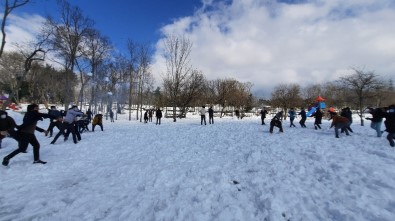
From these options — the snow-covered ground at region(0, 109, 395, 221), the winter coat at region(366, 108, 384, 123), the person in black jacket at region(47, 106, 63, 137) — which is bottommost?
the snow-covered ground at region(0, 109, 395, 221)

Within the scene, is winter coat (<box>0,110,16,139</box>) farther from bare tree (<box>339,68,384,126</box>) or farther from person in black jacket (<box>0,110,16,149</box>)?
bare tree (<box>339,68,384,126</box>)

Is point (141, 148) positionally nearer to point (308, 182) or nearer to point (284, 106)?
point (308, 182)

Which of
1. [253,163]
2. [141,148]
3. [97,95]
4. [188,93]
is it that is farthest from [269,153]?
[97,95]

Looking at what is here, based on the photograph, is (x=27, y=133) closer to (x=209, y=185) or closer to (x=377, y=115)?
(x=209, y=185)

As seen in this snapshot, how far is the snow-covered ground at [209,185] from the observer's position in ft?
14.4

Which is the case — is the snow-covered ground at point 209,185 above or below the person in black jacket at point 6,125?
below

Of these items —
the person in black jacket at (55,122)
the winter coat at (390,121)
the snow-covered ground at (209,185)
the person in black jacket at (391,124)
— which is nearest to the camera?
the snow-covered ground at (209,185)

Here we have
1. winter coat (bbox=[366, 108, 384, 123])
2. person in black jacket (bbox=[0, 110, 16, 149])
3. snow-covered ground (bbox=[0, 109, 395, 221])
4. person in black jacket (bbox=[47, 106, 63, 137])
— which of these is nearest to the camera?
snow-covered ground (bbox=[0, 109, 395, 221])

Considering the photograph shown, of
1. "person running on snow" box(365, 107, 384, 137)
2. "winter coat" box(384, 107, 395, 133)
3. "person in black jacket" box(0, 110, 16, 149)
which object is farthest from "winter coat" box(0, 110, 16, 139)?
"person running on snow" box(365, 107, 384, 137)

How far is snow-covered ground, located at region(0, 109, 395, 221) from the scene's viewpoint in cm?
440

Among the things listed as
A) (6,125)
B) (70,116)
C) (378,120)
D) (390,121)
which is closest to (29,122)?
(6,125)

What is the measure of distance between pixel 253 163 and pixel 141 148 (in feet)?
18.0

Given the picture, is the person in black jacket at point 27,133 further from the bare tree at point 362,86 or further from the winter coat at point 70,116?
the bare tree at point 362,86

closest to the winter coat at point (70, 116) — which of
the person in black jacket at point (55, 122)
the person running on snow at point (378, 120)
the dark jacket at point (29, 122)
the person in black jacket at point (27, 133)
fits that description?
the person in black jacket at point (55, 122)
